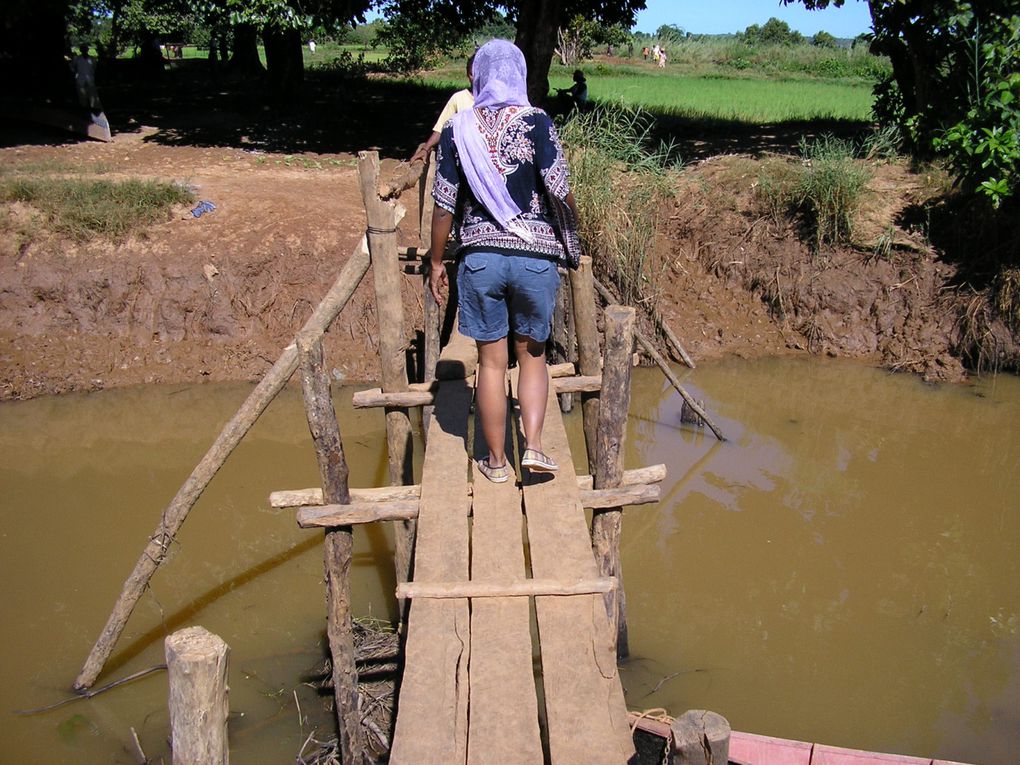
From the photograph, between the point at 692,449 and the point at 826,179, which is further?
the point at 826,179

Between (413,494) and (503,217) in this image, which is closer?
(503,217)

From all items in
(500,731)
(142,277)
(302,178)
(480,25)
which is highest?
(480,25)

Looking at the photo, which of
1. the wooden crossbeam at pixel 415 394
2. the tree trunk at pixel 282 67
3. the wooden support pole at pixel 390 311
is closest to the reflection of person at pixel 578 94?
the tree trunk at pixel 282 67

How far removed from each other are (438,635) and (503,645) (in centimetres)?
21

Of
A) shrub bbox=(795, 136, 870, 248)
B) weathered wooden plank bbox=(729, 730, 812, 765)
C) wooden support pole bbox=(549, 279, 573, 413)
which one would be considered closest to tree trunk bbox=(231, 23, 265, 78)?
shrub bbox=(795, 136, 870, 248)

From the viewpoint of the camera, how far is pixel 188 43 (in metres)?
28.4

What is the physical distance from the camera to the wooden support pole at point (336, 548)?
10.5 ft

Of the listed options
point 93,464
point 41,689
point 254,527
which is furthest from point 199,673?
point 93,464

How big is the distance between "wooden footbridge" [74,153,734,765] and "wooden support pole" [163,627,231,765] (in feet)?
2.07

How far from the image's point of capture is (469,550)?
3.71 metres

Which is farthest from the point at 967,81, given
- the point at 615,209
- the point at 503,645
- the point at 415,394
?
the point at 503,645

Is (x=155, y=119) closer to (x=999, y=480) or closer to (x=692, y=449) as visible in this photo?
(x=692, y=449)

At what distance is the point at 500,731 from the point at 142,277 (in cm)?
619

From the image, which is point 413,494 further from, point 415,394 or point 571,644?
point 571,644
